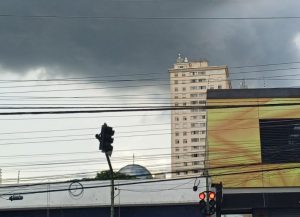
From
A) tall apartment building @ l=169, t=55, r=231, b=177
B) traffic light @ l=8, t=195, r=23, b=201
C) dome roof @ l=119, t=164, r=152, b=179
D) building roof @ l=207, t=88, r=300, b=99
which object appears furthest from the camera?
tall apartment building @ l=169, t=55, r=231, b=177

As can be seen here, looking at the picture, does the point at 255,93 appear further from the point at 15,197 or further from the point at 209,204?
the point at 209,204

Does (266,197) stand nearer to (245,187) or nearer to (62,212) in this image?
(245,187)

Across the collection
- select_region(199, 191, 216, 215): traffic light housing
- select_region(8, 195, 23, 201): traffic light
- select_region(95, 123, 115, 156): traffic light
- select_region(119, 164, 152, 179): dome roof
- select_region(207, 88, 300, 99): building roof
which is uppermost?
select_region(207, 88, 300, 99): building roof

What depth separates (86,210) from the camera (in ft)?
135

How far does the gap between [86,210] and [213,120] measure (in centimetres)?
1170

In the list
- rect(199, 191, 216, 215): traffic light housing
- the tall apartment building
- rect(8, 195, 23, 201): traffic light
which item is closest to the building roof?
rect(8, 195, 23, 201): traffic light

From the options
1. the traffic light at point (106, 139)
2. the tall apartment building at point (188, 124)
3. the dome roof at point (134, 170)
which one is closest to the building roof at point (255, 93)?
the traffic light at point (106, 139)

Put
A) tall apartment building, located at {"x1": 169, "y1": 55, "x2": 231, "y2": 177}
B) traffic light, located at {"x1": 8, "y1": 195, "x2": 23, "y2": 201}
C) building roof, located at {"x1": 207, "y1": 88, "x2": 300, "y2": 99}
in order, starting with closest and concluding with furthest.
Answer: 1. traffic light, located at {"x1": 8, "y1": 195, "x2": 23, "y2": 201}
2. building roof, located at {"x1": 207, "y1": 88, "x2": 300, "y2": 99}
3. tall apartment building, located at {"x1": 169, "y1": 55, "x2": 231, "y2": 177}

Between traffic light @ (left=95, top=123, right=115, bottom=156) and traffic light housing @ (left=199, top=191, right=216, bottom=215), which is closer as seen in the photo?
traffic light @ (left=95, top=123, right=115, bottom=156)

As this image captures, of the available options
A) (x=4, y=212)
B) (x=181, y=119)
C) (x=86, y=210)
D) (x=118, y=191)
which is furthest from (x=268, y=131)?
(x=181, y=119)

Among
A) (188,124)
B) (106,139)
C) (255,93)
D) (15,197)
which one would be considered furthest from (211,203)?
(188,124)

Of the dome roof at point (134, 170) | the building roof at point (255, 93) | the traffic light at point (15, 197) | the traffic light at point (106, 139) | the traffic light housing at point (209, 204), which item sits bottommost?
the traffic light at point (15, 197)

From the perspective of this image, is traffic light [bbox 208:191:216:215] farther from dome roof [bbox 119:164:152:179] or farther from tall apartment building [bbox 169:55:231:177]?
tall apartment building [bbox 169:55:231:177]

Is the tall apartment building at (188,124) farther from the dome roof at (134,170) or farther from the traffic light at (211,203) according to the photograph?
the traffic light at (211,203)
